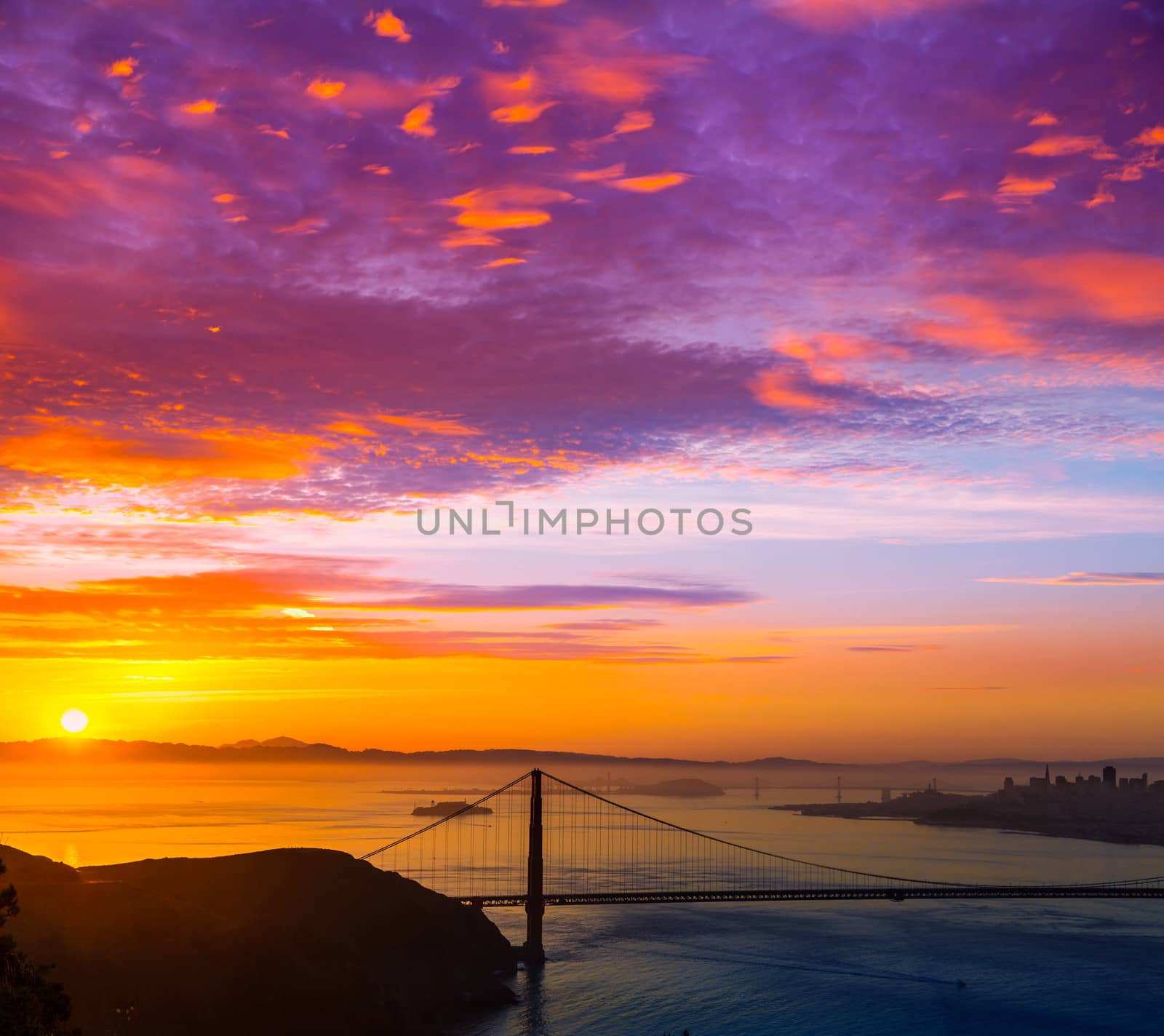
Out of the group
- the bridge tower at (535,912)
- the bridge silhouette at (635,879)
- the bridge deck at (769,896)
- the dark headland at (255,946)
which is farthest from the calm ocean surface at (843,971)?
the dark headland at (255,946)

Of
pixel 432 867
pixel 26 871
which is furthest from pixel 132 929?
pixel 432 867

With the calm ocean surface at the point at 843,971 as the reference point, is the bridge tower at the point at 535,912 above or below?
above

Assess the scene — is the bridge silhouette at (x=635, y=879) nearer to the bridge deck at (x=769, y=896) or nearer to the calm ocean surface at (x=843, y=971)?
the bridge deck at (x=769, y=896)

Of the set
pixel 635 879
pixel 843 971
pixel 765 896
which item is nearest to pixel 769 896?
pixel 765 896

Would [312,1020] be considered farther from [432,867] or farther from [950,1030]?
[432,867]

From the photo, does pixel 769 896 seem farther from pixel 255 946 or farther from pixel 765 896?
pixel 255 946

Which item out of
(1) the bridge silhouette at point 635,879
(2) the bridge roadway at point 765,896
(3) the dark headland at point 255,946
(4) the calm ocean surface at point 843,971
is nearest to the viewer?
(3) the dark headland at point 255,946

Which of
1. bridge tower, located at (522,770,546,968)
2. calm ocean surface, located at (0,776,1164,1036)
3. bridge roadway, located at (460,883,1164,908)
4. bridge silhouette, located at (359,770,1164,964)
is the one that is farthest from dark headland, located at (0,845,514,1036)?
bridge silhouette, located at (359,770,1164,964)

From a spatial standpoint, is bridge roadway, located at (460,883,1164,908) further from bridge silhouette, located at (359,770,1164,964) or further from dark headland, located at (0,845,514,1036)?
dark headland, located at (0,845,514,1036)
